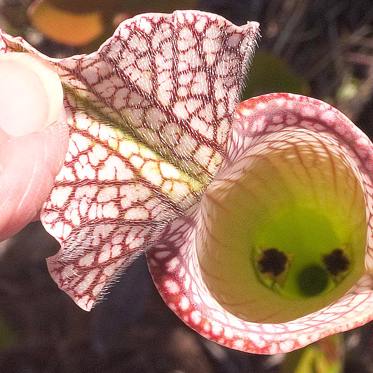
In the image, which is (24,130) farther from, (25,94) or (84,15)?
(84,15)

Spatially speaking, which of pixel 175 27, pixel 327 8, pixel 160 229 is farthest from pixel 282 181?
pixel 327 8

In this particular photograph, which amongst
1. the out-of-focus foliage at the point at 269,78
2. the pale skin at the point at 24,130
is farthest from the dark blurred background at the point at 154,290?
the pale skin at the point at 24,130

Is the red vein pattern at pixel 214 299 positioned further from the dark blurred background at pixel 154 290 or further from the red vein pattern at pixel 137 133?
the dark blurred background at pixel 154 290

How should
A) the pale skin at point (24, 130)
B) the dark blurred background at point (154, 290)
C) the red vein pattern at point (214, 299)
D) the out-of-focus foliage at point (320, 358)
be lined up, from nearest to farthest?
the pale skin at point (24, 130) < the red vein pattern at point (214, 299) < the out-of-focus foliage at point (320, 358) < the dark blurred background at point (154, 290)

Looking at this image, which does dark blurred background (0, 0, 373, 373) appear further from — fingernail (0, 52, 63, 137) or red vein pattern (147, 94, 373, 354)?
fingernail (0, 52, 63, 137)

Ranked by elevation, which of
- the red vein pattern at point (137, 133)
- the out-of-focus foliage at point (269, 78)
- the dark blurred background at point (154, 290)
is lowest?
the dark blurred background at point (154, 290)

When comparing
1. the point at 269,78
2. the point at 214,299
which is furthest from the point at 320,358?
the point at 269,78
